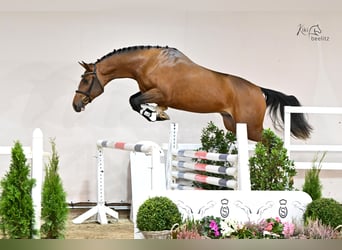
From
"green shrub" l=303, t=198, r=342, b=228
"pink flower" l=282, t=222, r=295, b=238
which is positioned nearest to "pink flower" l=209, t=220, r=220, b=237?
"pink flower" l=282, t=222, r=295, b=238

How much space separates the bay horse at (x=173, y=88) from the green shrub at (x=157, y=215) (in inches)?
120

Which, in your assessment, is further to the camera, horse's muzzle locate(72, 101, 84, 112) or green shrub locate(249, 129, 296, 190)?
horse's muzzle locate(72, 101, 84, 112)

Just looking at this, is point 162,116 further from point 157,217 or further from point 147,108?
point 157,217

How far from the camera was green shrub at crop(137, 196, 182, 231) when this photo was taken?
6.63 ft

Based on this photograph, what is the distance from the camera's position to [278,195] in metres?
2.29

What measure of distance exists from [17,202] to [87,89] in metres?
3.42

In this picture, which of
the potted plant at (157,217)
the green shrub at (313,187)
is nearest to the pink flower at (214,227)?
the potted plant at (157,217)

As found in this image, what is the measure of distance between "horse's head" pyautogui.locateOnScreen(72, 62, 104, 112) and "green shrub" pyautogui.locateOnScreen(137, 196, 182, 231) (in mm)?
3150

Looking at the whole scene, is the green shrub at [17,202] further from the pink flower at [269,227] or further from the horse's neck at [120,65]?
the horse's neck at [120,65]

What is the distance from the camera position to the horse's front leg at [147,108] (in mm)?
5121

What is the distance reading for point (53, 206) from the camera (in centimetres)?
180

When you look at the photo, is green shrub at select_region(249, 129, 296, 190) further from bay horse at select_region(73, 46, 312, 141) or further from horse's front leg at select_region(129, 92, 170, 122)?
horse's front leg at select_region(129, 92, 170, 122)

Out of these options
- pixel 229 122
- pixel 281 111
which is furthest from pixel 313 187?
pixel 281 111

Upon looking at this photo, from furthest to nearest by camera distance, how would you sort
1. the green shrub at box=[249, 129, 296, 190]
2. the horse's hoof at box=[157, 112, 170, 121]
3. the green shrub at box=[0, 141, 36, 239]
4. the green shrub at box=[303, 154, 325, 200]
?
the horse's hoof at box=[157, 112, 170, 121] < the green shrub at box=[249, 129, 296, 190] < the green shrub at box=[303, 154, 325, 200] < the green shrub at box=[0, 141, 36, 239]
